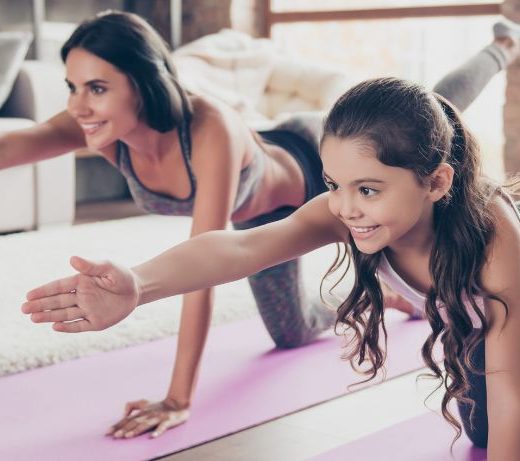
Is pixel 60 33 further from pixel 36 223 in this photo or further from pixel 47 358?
pixel 47 358

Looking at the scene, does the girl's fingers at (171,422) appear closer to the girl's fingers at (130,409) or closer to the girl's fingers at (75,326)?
the girl's fingers at (130,409)

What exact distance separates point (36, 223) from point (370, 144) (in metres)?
2.67

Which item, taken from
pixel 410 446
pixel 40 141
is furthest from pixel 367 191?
pixel 40 141

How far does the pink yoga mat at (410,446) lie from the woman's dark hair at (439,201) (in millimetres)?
277

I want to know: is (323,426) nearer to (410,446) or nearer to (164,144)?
(410,446)

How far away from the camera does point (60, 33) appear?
4699 millimetres

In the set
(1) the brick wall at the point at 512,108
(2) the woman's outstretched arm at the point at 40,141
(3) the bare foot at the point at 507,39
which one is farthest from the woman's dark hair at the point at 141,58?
(1) the brick wall at the point at 512,108

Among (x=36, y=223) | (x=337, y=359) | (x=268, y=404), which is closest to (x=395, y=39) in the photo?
(x=36, y=223)

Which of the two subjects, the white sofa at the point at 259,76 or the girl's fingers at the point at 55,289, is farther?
the white sofa at the point at 259,76

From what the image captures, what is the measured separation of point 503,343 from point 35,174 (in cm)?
261

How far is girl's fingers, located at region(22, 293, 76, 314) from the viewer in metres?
1.11

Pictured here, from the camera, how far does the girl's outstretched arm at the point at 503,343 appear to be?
131cm

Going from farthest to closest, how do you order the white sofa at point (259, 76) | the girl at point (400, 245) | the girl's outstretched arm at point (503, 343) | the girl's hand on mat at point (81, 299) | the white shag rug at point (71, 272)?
the white sofa at point (259, 76), the white shag rug at point (71, 272), the girl's outstretched arm at point (503, 343), the girl at point (400, 245), the girl's hand on mat at point (81, 299)

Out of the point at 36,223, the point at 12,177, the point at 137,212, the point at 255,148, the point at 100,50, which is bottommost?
the point at 137,212
